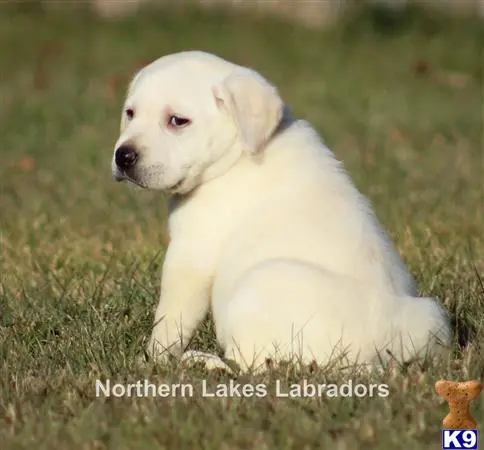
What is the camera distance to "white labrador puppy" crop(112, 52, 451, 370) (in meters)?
4.45

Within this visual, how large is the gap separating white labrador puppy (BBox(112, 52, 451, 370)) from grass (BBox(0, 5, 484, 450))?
0.55ft

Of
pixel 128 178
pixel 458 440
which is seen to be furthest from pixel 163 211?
pixel 458 440

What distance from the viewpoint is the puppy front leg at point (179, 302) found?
4809 mm

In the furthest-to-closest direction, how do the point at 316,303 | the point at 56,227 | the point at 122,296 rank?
the point at 56,227 → the point at 122,296 → the point at 316,303

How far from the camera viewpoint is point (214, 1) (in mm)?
18172

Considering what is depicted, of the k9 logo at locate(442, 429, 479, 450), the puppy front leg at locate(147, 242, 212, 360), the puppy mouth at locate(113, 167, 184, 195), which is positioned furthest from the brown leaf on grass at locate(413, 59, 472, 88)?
the k9 logo at locate(442, 429, 479, 450)

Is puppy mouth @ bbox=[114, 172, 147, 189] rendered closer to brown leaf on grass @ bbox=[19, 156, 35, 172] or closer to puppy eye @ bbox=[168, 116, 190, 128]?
puppy eye @ bbox=[168, 116, 190, 128]

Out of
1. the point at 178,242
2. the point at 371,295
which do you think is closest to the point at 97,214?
Answer: the point at 178,242

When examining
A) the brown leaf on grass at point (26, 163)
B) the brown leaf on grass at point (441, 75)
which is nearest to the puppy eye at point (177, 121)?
the brown leaf on grass at point (26, 163)

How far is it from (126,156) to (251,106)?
53 centimetres

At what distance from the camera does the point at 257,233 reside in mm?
4695

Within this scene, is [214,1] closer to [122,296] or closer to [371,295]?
[122,296]

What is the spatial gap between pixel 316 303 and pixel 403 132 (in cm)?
687

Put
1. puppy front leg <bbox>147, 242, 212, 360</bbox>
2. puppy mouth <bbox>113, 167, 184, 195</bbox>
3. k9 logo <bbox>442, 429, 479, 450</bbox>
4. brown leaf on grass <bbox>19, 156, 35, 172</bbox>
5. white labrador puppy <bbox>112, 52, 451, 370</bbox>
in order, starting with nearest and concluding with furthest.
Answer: k9 logo <bbox>442, 429, 479, 450</bbox> < white labrador puppy <bbox>112, 52, 451, 370</bbox> < puppy front leg <bbox>147, 242, 212, 360</bbox> < puppy mouth <bbox>113, 167, 184, 195</bbox> < brown leaf on grass <bbox>19, 156, 35, 172</bbox>
